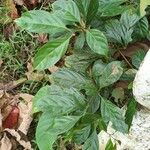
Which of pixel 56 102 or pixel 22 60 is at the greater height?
pixel 56 102

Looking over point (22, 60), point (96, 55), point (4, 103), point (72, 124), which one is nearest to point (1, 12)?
point (22, 60)

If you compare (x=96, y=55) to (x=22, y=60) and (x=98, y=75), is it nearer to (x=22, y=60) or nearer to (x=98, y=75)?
(x=98, y=75)

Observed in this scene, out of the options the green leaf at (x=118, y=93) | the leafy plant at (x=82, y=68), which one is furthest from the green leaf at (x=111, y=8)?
the green leaf at (x=118, y=93)

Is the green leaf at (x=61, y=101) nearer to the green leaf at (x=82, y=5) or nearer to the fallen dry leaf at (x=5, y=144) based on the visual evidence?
the green leaf at (x=82, y=5)

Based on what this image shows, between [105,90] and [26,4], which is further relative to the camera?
[26,4]

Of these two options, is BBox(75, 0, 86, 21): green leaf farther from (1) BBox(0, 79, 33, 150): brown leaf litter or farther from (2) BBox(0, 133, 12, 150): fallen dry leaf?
(2) BBox(0, 133, 12, 150): fallen dry leaf

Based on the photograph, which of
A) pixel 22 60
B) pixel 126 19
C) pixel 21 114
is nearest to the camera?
pixel 126 19
